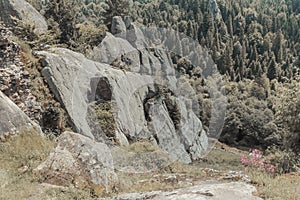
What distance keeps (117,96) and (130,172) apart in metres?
7.77

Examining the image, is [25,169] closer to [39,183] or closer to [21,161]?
[21,161]

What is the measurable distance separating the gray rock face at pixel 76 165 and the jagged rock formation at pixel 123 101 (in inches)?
235

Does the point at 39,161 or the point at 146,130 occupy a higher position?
the point at 39,161

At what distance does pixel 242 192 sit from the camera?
622 centimetres

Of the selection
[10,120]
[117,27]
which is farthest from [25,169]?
[117,27]

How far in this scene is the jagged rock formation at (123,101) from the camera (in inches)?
632

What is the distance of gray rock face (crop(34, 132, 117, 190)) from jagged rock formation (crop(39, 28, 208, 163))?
5.98 metres

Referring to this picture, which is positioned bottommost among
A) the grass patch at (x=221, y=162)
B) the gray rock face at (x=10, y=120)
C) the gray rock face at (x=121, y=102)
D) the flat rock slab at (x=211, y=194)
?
the grass patch at (x=221, y=162)

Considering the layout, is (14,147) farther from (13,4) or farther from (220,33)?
(220,33)

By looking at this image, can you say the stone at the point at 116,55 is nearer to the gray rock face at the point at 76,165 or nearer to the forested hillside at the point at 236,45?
the forested hillside at the point at 236,45

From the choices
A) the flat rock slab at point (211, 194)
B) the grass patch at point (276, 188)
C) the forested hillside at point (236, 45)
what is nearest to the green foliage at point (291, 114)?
the forested hillside at point (236, 45)

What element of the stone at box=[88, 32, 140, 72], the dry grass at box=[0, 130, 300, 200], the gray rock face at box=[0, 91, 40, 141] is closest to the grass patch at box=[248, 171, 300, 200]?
the dry grass at box=[0, 130, 300, 200]

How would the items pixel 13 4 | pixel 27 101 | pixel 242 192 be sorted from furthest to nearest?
pixel 13 4 → pixel 27 101 → pixel 242 192

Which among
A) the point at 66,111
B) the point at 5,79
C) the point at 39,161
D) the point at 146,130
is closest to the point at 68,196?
the point at 39,161
